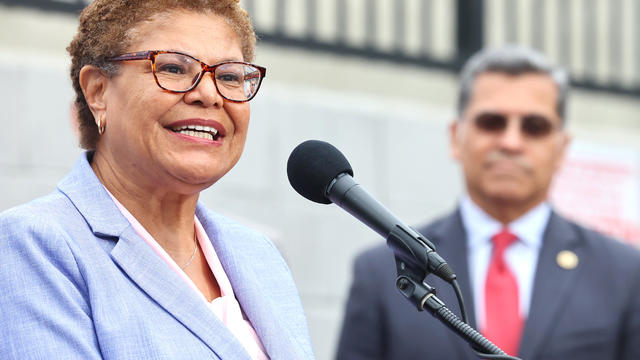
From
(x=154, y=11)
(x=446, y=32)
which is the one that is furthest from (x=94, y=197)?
(x=446, y=32)

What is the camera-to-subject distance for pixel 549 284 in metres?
3.46

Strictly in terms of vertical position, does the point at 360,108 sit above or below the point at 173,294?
below

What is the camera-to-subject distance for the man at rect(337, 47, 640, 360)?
11.1ft

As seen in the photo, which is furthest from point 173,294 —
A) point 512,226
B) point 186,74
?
point 512,226

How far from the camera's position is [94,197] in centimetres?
213

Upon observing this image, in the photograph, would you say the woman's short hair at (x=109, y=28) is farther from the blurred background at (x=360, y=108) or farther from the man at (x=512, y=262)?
the blurred background at (x=360, y=108)

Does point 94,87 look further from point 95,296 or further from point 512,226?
point 512,226

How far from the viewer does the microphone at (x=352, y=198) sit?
1944 millimetres

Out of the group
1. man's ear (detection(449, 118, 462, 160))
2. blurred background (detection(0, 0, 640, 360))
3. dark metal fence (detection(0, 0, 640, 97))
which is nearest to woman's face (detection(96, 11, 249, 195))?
man's ear (detection(449, 118, 462, 160))

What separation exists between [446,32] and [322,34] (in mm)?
915

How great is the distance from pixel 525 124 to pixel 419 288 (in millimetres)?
1971

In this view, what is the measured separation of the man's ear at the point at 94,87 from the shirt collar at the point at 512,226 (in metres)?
1.86

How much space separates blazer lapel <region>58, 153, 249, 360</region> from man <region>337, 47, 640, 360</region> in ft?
4.99

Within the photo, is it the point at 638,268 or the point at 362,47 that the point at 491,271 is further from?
the point at 362,47
